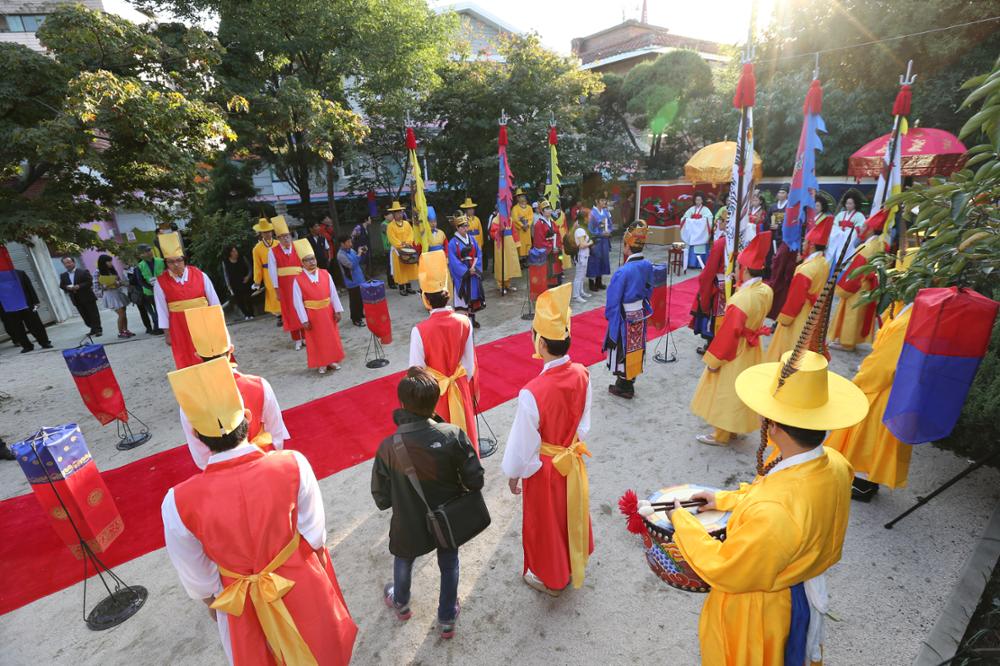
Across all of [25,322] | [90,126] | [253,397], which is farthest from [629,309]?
[25,322]

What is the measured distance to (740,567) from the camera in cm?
173

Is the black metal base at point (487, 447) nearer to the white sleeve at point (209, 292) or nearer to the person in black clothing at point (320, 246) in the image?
the white sleeve at point (209, 292)

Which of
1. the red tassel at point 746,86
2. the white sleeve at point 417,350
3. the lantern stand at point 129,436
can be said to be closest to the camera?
the white sleeve at point 417,350

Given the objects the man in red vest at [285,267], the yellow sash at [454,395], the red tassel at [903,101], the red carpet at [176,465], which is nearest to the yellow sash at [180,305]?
the man in red vest at [285,267]

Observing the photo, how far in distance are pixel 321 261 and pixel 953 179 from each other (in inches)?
376

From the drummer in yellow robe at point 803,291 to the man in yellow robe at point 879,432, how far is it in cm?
178

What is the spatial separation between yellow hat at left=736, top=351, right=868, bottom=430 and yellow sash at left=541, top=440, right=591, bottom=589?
1205 millimetres

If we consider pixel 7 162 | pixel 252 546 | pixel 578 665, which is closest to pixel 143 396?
pixel 7 162

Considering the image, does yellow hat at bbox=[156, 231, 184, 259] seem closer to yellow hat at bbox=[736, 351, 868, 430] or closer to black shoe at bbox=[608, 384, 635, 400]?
black shoe at bbox=[608, 384, 635, 400]

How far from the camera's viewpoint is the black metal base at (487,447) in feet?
15.7

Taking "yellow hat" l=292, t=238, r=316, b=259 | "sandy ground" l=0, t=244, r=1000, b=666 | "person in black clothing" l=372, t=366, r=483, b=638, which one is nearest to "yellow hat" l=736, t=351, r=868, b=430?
"person in black clothing" l=372, t=366, r=483, b=638

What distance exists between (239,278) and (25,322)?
3639 millimetres

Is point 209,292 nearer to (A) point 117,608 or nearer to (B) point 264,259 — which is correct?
(B) point 264,259

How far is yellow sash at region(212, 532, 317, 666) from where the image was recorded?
2.03 m
